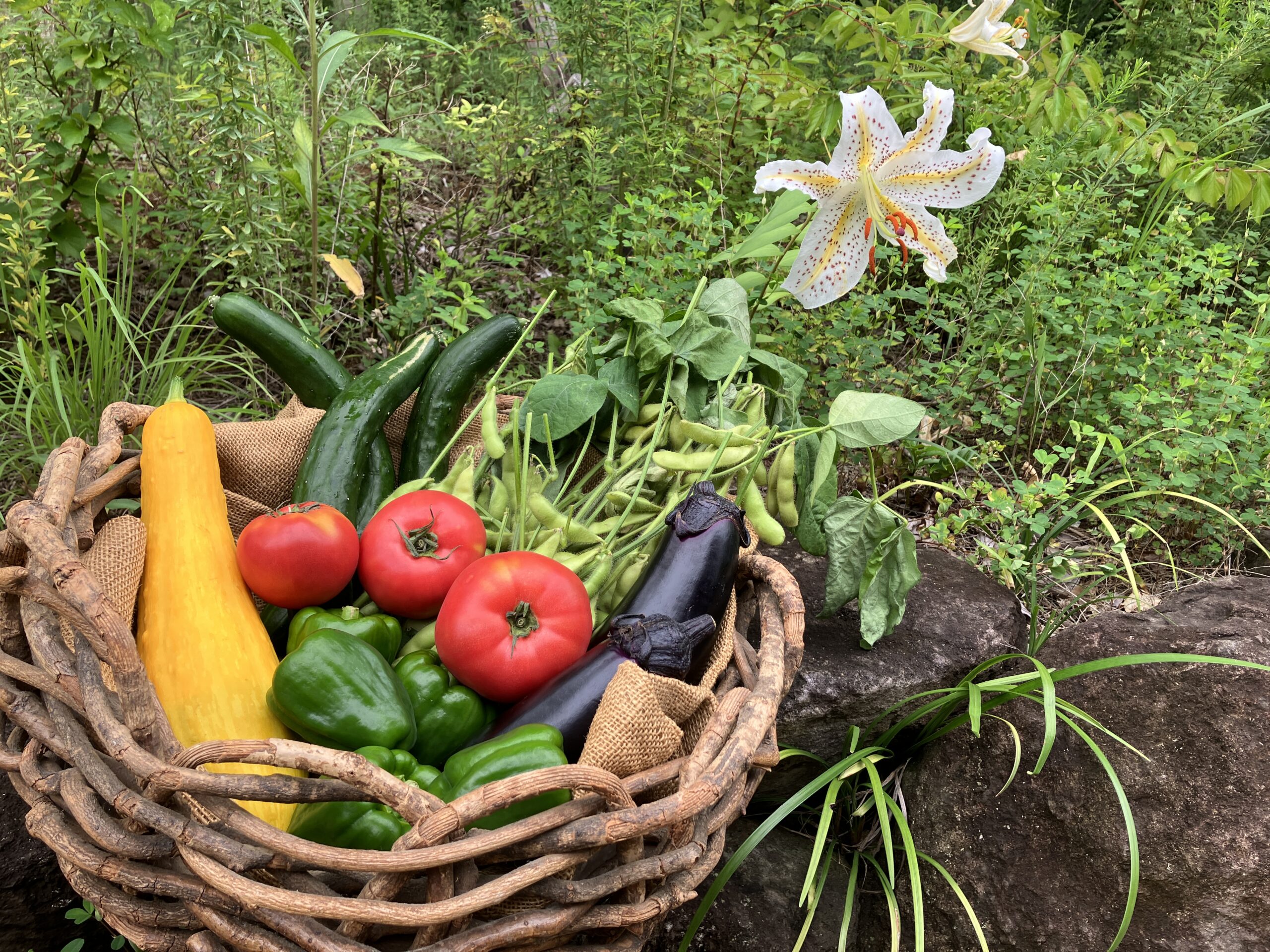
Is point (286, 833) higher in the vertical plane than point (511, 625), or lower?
higher

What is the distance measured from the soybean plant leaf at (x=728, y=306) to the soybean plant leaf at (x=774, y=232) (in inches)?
5.1

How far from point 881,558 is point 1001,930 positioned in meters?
0.75

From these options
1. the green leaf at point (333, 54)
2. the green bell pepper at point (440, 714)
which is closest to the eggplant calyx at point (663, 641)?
the green bell pepper at point (440, 714)

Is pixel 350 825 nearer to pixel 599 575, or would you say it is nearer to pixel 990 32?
pixel 599 575

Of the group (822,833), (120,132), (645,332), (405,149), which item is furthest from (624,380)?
(120,132)

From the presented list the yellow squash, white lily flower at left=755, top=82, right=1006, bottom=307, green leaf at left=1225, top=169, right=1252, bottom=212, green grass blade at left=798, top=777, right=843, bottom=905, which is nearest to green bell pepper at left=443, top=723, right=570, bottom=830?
the yellow squash

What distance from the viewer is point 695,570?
1519mm

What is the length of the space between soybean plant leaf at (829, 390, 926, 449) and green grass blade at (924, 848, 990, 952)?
2.80ft

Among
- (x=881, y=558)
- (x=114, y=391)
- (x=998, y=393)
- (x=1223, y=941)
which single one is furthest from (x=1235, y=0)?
(x=114, y=391)

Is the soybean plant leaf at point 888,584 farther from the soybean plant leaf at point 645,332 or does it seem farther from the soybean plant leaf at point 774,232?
the soybean plant leaf at point 774,232

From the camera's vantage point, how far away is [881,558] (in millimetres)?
1819

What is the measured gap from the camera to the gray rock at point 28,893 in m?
1.68

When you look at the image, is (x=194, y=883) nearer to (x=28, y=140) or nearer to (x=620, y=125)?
(x=28, y=140)

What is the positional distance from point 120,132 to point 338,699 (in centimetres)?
224
